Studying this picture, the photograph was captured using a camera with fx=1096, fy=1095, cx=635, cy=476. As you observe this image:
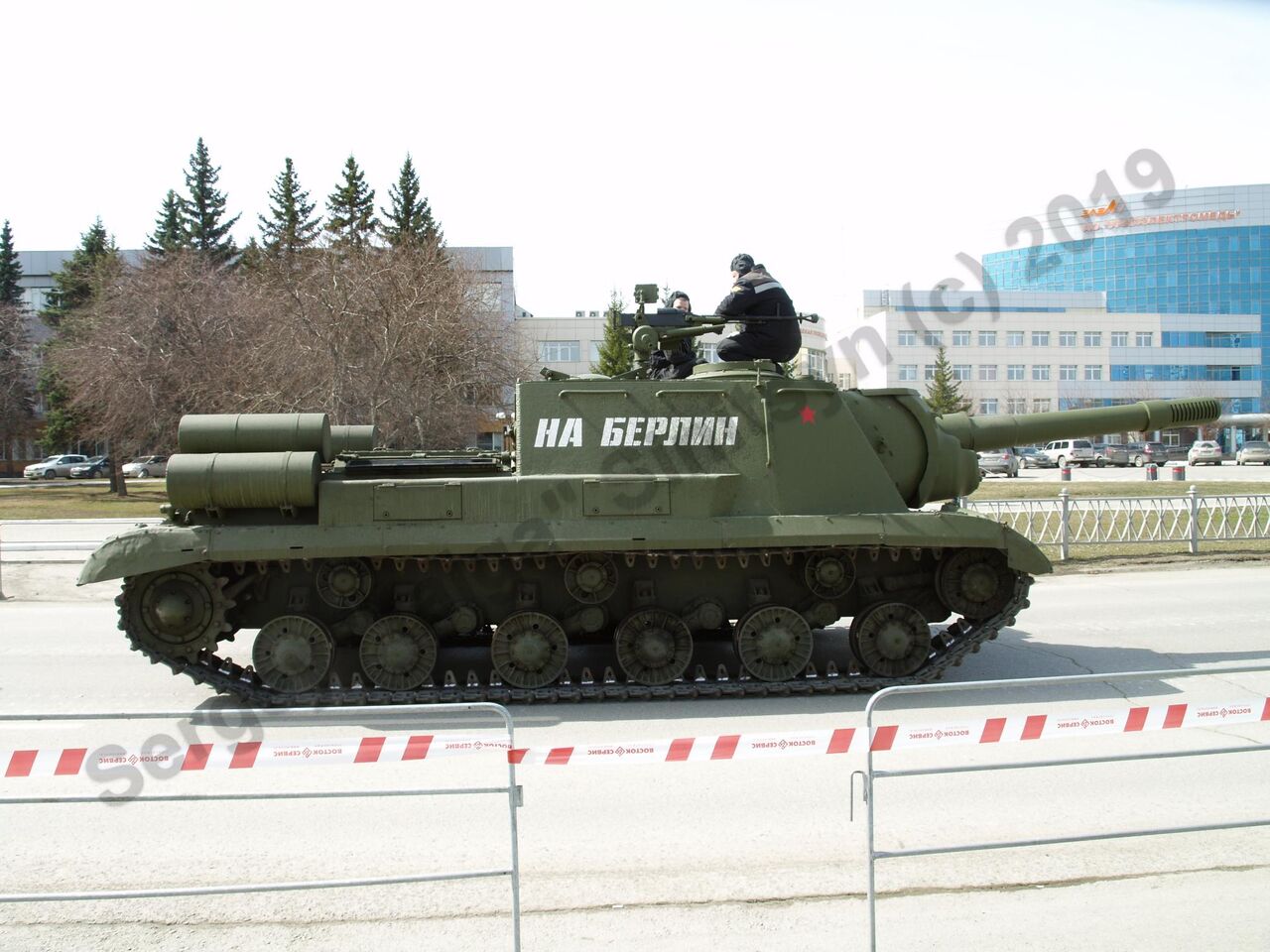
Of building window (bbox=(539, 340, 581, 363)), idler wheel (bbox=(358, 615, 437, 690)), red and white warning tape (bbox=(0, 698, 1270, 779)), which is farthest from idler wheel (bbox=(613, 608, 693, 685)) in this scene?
building window (bbox=(539, 340, 581, 363))

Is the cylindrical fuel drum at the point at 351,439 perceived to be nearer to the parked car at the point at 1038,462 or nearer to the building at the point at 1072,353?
the building at the point at 1072,353

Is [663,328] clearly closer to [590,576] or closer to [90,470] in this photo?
[590,576]

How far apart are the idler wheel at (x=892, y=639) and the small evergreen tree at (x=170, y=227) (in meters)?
61.3

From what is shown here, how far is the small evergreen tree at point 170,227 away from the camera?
63844 millimetres

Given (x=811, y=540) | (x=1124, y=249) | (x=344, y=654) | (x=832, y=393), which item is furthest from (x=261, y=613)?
(x=1124, y=249)

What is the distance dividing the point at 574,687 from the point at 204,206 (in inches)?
2434

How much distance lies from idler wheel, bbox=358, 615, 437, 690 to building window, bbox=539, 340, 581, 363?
48.4 meters

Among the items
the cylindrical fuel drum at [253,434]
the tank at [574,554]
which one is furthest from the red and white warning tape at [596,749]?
the cylindrical fuel drum at [253,434]

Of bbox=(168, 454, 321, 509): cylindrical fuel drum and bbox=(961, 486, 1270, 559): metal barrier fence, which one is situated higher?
bbox=(168, 454, 321, 509): cylindrical fuel drum

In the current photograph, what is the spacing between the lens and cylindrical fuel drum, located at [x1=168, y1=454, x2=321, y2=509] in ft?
30.6

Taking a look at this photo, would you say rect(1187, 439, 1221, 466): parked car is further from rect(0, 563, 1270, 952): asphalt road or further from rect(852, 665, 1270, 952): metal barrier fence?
rect(852, 665, 1270, 952): metal barrier fence

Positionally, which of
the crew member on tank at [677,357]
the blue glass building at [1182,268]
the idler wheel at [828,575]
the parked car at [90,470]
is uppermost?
the blue glass building at [1182,268]

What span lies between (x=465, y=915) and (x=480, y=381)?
27.6 meters

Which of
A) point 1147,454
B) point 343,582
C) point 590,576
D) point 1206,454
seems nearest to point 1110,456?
point 1147,454
